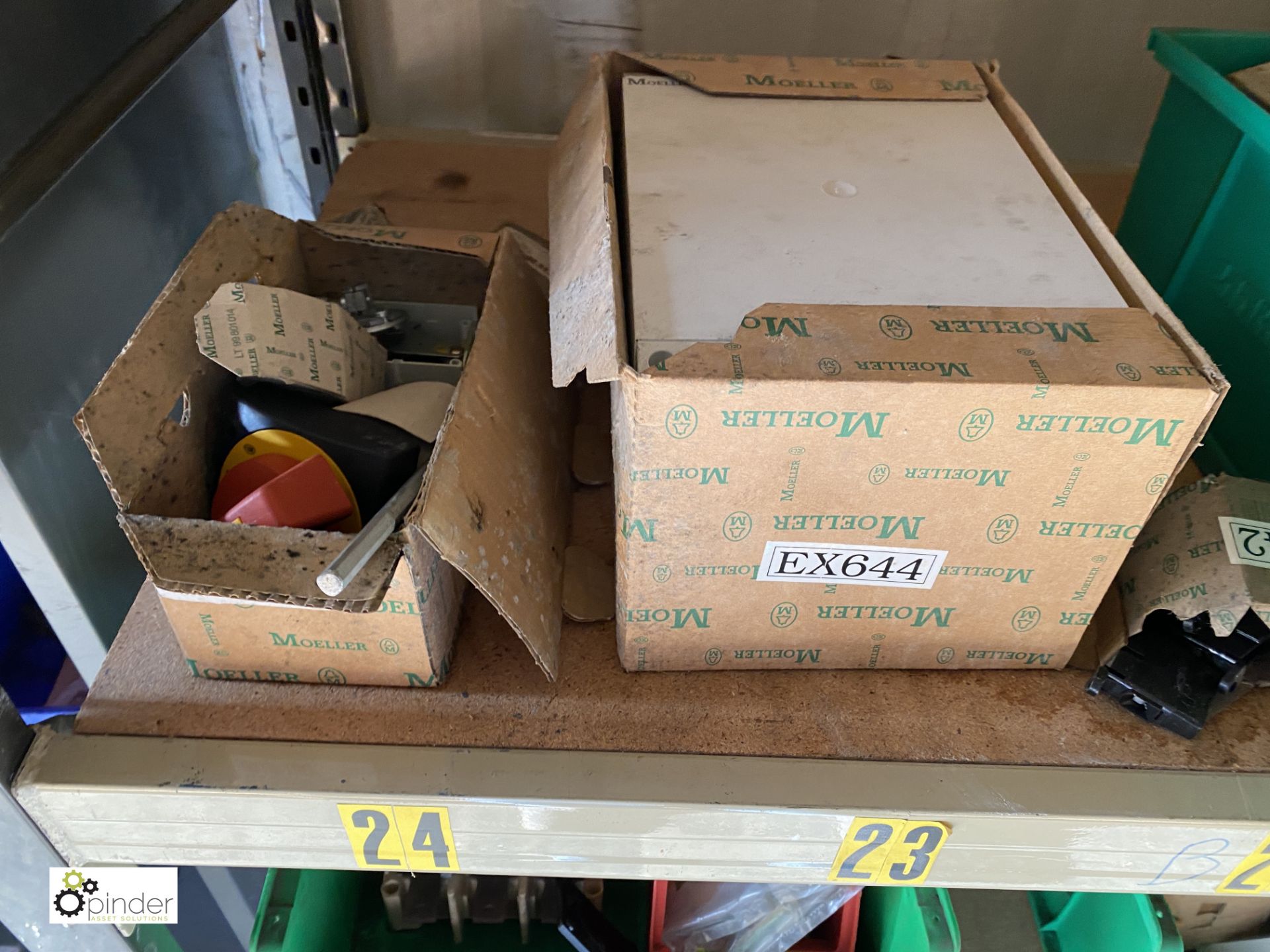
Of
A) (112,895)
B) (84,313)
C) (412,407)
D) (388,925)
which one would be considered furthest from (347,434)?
(388,925)

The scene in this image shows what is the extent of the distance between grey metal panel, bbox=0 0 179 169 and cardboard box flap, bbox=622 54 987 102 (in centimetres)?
39

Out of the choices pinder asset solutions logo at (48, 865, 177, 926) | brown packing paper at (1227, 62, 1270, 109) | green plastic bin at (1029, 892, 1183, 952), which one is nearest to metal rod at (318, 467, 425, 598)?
pinder asset solutions logo at (48, 865, 177, 926)

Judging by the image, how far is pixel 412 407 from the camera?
1.96 feet

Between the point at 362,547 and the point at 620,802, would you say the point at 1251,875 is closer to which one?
the point at 620,802

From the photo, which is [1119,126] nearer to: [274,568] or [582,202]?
[582,202]

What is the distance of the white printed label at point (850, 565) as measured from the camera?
504 mm

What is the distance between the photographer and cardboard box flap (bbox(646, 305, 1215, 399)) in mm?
421

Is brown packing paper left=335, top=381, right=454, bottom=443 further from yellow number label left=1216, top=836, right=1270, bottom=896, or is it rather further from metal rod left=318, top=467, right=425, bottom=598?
yellow number label left=1216, top=836, right=1270, bottom=896

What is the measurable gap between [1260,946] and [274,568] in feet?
2.83

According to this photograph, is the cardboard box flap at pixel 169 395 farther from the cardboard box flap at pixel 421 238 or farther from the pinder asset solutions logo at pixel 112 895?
the pinder asset solutions logo at pixel 112 895

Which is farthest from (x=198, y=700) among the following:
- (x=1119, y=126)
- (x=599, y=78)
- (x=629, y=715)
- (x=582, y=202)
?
(x=1119, y=126)

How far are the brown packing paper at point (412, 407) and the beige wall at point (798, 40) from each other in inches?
20.6

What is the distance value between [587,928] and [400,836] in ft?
1.01

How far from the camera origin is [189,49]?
805 millimetres
